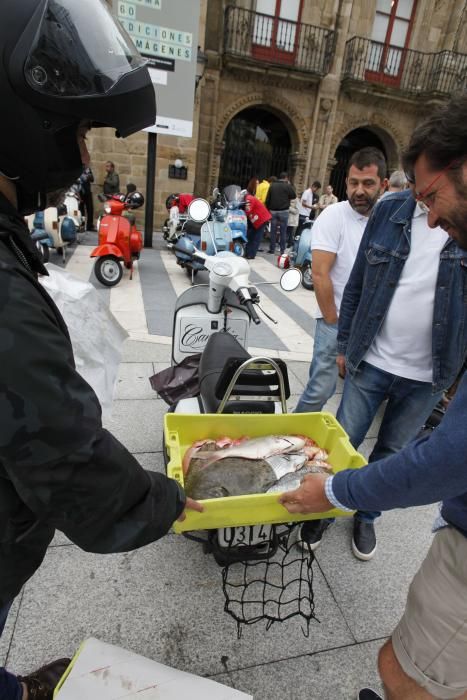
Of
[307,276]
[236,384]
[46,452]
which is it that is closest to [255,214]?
[307,276]

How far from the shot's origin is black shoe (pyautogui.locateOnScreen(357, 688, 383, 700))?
141 centimetres

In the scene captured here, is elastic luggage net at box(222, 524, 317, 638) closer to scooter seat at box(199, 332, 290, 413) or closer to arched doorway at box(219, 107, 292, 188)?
scooter seat at box(199, 332, 290, 413)

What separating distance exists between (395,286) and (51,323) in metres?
1.52

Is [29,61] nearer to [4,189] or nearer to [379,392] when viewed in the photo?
[4,189]

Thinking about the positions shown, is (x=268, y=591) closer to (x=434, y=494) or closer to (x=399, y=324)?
(x=434, y=494)

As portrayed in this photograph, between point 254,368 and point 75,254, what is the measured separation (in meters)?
6.87

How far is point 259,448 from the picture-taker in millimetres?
1447

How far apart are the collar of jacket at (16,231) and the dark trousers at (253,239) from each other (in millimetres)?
8424

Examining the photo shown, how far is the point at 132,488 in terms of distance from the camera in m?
0.90

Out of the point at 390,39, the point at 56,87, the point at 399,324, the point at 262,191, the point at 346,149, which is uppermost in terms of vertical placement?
the point at 390,39

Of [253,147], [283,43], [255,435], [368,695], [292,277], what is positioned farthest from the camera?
[253,147]

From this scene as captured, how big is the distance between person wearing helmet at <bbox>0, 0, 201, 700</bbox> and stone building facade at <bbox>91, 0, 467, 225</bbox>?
11.2 m

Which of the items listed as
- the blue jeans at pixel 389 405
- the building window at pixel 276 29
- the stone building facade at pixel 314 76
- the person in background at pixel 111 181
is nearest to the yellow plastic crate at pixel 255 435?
the blue jeans at pixel 389 405

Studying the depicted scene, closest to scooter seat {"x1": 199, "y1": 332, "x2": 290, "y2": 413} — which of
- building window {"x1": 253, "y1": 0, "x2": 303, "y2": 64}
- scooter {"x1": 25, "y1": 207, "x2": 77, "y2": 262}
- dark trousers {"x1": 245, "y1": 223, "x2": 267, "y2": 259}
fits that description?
scooter {"x1": 25, "y1": 207, "x2": 77, "y2": 262}
